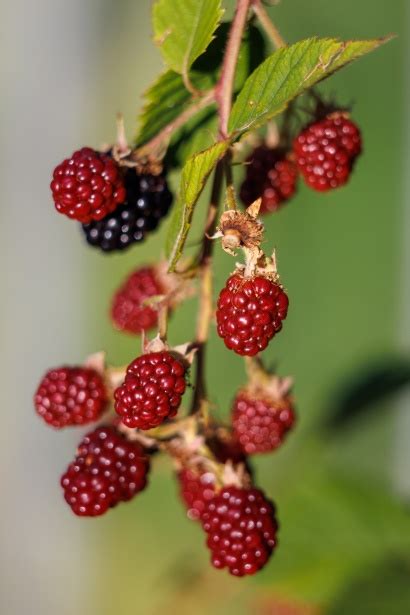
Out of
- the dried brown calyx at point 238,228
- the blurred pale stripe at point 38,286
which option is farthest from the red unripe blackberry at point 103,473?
the blurred pale stripe at point 38,286

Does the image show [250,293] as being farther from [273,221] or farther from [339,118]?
[273,221]

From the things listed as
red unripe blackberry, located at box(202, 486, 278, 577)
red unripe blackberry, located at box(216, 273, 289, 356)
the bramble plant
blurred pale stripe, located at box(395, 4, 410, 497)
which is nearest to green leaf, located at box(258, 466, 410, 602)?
the bramble plant

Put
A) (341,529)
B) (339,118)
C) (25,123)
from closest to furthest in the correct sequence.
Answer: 1. (339,118)
2. (341,529)
3. (25,123)

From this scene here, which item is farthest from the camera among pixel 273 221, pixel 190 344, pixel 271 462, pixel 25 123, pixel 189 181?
pixel 25 123

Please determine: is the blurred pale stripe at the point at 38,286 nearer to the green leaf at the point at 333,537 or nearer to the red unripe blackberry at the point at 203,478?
the green leaf at the point at 333,537

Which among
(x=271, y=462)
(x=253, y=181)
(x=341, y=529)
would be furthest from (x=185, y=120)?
(x=271, y=462)
